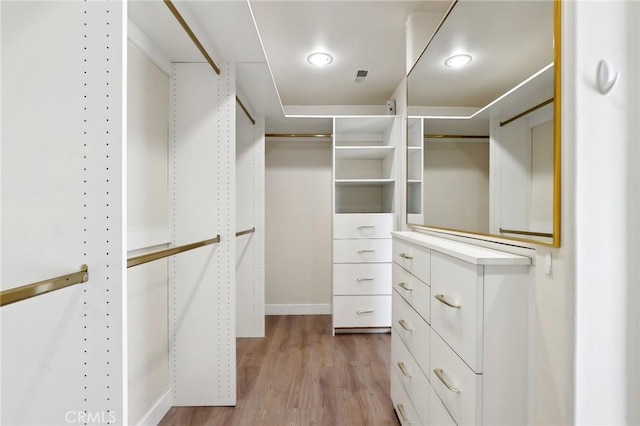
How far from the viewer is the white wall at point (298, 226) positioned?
3551 millimetres

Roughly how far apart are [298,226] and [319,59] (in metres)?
1.76

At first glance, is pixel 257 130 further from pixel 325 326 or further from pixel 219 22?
pixel 325 326

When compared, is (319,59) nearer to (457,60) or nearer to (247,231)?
(457,60)

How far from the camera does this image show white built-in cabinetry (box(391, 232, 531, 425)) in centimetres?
92

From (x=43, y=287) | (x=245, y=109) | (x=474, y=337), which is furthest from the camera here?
(x=245, y=109)

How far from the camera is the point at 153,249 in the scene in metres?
1.62

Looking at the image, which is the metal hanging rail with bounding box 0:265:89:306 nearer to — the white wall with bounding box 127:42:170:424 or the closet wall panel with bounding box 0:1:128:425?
the closet wall panel with bounding box 0:1:128:425

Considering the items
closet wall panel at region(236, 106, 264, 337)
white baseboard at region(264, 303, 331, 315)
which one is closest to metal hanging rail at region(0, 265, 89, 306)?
closet wall panel at region(236, 106, 264, 337)

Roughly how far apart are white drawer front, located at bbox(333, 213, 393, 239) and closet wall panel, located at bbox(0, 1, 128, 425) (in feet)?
7.60

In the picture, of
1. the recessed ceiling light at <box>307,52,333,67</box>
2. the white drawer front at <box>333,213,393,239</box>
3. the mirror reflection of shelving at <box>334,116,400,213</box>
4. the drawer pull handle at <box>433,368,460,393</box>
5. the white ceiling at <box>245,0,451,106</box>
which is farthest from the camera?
the mirror reflection of shelving at <box>334,116,400,213</box>

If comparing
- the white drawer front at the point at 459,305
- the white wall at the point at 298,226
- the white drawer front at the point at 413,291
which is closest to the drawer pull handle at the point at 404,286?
the white drawer front at the point at 413,291

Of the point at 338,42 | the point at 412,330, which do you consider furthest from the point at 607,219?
the point at 338,42

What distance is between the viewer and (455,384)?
1.04 metres

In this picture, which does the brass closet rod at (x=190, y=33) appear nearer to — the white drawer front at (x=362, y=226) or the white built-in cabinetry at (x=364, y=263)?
the white built-in cabinetry at (x=364, y=263)
